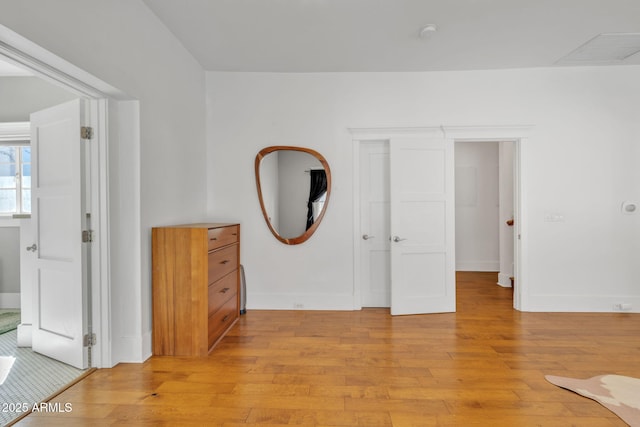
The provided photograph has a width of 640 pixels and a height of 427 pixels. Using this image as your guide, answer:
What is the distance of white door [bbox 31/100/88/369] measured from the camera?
253cm

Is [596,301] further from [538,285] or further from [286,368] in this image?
[286,368]

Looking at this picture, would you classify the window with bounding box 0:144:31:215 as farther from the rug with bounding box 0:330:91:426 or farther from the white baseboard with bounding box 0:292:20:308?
the rug with bounding box 0:330:91:426

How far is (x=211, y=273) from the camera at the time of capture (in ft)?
9.76

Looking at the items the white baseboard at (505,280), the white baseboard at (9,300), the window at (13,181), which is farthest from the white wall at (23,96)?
the white baseboard at (505,280)

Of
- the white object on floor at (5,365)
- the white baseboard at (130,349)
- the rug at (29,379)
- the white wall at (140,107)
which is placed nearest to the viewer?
the white wall at (140,107)

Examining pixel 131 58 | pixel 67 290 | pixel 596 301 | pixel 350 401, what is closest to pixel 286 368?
pixel 350 401

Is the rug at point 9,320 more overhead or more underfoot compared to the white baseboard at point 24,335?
more underfoot

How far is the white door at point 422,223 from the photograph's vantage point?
402 centimetres

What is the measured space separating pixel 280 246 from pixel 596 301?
373 centimetres

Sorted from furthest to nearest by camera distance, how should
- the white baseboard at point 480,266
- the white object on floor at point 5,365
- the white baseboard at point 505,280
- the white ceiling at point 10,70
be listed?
1. the white baseboard at point 480,266
2. the white baseboard at point 505,280
3. the white ceiling at point 10,70
4. the white object on floor at point 5,365

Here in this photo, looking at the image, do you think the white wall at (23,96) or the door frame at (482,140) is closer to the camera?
the white wall at (23,96)

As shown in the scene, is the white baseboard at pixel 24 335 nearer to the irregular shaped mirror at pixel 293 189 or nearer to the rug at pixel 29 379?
the rug at pixel 29 379

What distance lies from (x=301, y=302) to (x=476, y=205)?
14.6ft

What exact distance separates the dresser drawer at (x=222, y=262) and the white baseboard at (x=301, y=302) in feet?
2.15
